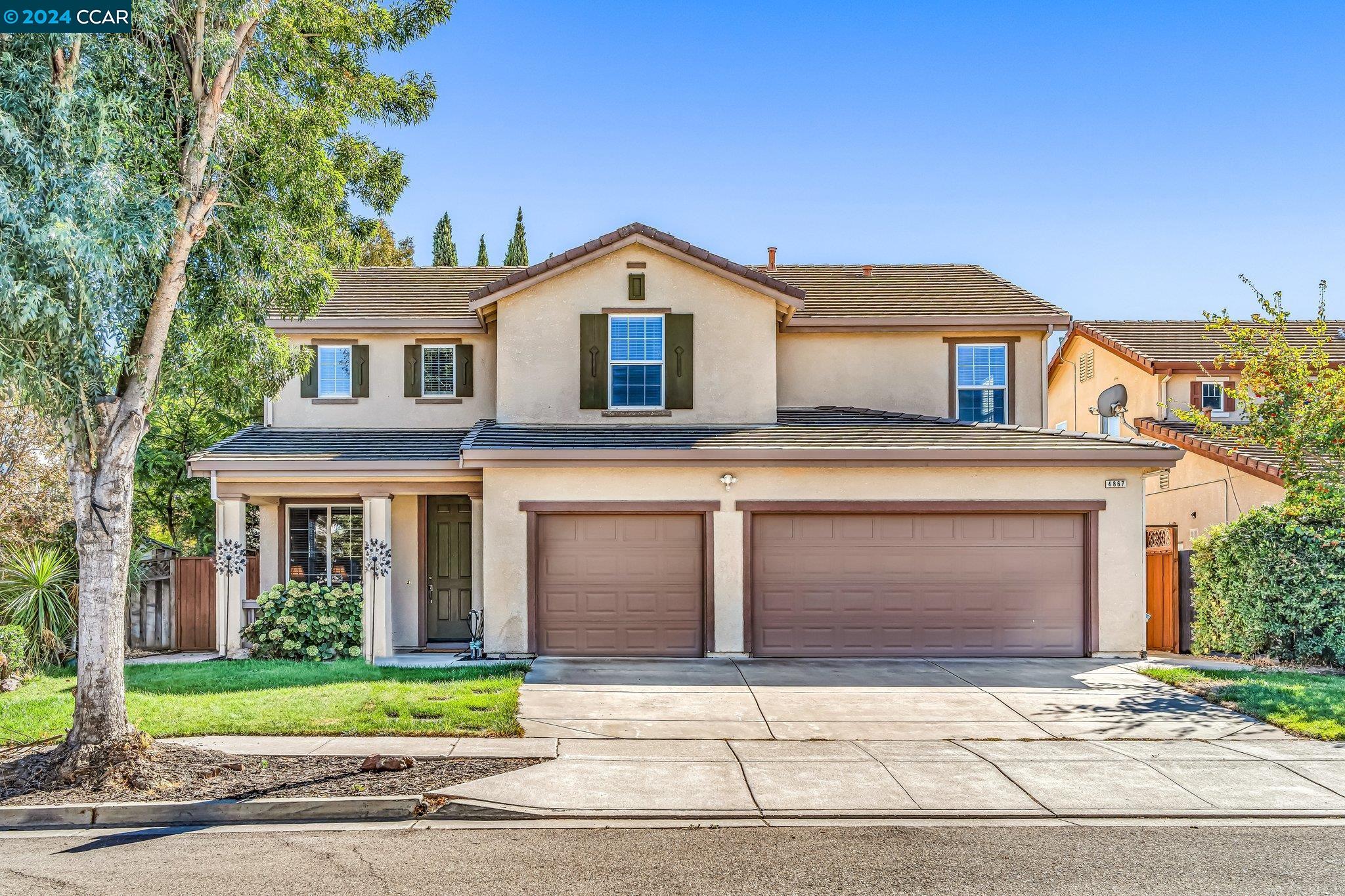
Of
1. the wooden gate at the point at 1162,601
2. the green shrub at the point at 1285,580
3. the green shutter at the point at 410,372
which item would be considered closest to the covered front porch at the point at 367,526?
the green shutter at the point at 410,372

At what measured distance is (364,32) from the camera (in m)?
12.3

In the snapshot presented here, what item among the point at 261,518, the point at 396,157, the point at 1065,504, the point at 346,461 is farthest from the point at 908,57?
the point at 261,518

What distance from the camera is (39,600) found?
1275cm

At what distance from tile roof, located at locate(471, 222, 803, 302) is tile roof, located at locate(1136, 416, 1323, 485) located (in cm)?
821

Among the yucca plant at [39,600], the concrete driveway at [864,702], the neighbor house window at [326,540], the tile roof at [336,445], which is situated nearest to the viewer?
the concrete driveway at [864,702]

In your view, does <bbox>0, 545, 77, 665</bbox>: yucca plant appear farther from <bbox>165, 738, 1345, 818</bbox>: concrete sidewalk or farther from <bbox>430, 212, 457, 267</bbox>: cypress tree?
<bbox>430, 212, 457, 267</bbox>: cypress tree

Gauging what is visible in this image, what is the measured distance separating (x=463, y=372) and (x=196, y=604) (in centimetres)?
564

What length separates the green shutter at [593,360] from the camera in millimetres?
14625

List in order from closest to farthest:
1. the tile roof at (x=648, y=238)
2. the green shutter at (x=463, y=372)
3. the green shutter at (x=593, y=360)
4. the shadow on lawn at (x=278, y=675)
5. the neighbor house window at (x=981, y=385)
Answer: the shadow on lawn at (x=278, y=675) < the tile roof at (x=648, y=238) < the green shutter at (x=593, y=360) < the green shutter at (x=463, y=372) < the neighbor house window at (x=981, y=385)

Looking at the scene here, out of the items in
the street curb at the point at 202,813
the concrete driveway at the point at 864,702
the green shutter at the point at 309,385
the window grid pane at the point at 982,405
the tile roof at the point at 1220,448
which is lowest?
the concrete driveway at the point at 864,702

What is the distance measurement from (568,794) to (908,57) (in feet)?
42.0

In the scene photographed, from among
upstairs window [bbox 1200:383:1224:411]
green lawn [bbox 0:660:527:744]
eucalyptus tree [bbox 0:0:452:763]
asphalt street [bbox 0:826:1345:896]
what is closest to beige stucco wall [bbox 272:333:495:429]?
green lawn [bbox 0:660:527:744]

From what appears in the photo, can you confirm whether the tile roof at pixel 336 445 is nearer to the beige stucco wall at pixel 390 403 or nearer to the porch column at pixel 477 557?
the beige stucco wall at pixel 390 403

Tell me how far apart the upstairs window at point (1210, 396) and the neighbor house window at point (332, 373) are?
18.4 meters
